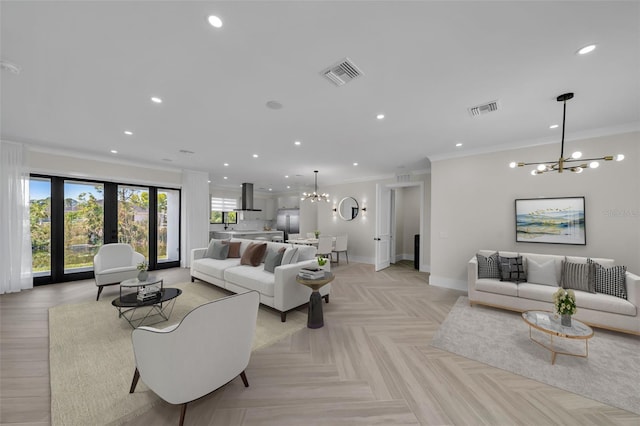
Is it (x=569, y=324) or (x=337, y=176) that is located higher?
(x=337, y=176)

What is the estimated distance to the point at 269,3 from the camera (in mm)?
1460

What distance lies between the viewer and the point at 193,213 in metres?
6.60

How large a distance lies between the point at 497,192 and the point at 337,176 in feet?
13.6

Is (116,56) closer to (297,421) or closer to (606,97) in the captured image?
(297,421)

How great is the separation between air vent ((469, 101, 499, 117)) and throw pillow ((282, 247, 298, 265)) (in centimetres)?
313

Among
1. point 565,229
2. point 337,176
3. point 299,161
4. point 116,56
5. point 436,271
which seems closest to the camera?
point 116,56

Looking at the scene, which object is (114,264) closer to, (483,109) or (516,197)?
(483,109)

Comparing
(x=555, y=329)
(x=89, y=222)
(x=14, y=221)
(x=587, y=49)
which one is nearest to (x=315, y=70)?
(x=587, y=49)

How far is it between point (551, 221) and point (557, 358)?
2378 mm

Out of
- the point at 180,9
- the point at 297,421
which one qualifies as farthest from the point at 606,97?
the point at 297,421

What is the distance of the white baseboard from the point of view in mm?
4574

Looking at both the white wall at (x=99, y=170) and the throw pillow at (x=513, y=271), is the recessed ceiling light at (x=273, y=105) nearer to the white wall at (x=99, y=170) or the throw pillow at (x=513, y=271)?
the throw pillow at (x=513, y=271)

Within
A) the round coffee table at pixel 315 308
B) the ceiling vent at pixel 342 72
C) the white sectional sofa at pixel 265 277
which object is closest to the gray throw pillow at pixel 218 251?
the white sectional sofa at pixel 265 277

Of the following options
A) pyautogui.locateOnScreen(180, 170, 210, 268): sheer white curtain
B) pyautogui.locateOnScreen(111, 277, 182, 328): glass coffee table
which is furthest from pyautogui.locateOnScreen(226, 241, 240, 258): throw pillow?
pyautogui.locateOnScreen(180, 170, 210, 268): sheer white curtain
